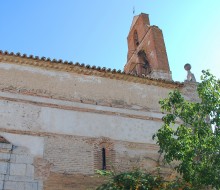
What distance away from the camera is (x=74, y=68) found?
40.1ft

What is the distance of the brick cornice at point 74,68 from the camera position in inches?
459

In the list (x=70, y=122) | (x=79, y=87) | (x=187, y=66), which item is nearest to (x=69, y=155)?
(x=70, y=122)

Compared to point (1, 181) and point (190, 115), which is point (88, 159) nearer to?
point (1, 181)

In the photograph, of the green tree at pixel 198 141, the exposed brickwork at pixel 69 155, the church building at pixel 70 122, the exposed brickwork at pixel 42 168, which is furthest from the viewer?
the exposed brickwork at pixel 69 155

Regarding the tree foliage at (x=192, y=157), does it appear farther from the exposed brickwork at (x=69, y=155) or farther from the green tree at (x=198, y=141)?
the exposed brickwork at (x=69, y=155)

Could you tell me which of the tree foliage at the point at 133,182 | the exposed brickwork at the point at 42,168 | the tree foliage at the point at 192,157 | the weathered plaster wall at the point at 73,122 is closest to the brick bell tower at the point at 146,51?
the weathered plaster wall at the point at 73,122

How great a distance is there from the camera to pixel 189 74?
14273 mm

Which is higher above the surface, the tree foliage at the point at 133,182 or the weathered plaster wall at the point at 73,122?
the weathered plaster wall at the point at 73,122

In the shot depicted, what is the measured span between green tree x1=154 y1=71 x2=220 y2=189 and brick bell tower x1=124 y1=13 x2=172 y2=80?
17.6ft

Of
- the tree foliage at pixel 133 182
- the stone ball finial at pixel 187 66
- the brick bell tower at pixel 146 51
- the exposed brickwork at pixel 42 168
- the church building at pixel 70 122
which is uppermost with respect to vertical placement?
the brick bell tower at pixel 146 51

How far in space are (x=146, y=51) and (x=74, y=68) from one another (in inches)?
210

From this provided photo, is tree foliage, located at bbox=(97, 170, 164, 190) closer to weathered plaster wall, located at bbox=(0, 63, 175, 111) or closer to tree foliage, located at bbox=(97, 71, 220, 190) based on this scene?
tree foliage, located at bbox=(97, 71, 220, 190)

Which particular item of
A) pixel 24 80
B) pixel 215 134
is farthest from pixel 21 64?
pixel 215 134

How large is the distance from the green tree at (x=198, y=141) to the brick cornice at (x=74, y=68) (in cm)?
346
